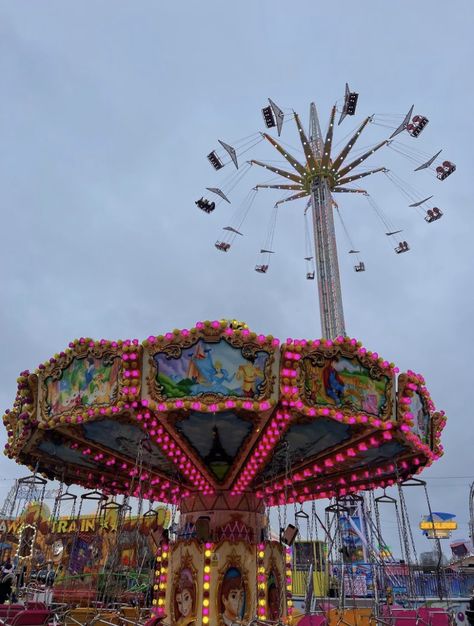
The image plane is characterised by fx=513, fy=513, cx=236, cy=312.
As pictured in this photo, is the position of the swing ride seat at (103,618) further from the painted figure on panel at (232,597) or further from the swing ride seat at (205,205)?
the swing ride seat at (205,205)

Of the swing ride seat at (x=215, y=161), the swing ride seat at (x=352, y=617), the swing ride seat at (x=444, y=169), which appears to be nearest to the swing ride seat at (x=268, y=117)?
the swing ride seat at (x=215, y=161)

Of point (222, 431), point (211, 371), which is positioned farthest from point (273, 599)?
point (211, 371)

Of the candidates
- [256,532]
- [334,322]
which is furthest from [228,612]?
[334,322]

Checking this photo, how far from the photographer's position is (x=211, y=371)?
7984 millimetres

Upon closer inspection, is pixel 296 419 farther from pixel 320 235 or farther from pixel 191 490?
pixel 320 235

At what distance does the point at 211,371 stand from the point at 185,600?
5507 mm

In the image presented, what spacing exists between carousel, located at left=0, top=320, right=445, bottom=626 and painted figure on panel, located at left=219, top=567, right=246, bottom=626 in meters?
0.02

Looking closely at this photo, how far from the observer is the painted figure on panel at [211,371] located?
798cm

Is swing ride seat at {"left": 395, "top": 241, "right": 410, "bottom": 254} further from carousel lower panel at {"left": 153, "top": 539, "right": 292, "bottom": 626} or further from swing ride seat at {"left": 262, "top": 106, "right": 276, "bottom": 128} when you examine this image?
carousel lower panel at {"left": 153, "top": 539, "right": 292, "bottom": 626}

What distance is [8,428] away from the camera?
1045 centimetres

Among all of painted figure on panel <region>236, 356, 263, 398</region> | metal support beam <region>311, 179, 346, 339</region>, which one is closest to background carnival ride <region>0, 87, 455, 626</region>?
painted figure on panel <region>236, 356, 263, 398</region>

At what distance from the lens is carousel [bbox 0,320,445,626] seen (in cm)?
804

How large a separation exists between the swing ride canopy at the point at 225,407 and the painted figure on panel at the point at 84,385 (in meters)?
0.02

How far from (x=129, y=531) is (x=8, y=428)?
65.6 feet
